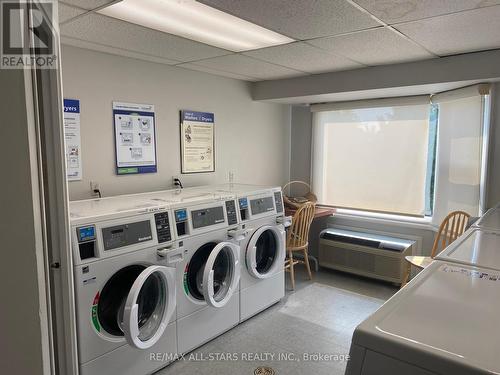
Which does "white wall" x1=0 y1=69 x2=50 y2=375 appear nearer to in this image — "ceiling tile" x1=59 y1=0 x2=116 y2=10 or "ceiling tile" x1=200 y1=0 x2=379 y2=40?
"ceiling tile" x1=59 y1=0 x2=116 y2=10

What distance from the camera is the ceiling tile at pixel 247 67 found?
121 inches

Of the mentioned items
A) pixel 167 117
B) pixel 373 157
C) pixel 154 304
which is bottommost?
pixel 154 304

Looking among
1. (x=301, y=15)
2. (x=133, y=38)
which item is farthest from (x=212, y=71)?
(x=301, y=15)

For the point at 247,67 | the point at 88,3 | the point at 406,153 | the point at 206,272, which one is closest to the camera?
the point at 88,3

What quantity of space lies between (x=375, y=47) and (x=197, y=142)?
1.77 m

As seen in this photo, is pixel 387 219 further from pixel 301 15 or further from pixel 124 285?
pixel 124 285

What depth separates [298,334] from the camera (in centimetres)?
296

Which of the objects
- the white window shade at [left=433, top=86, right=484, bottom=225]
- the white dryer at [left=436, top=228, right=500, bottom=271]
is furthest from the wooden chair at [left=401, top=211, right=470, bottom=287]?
the white dryer at [left=436, top=228, right=500, bottom=271]

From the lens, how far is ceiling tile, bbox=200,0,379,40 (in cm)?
185

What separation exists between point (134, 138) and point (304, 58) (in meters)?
1.53

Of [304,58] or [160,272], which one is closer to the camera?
[160,272]

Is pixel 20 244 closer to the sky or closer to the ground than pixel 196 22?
closer to the ground

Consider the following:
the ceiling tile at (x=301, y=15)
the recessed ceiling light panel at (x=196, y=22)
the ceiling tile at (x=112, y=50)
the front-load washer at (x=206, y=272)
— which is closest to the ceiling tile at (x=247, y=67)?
the ceiling tile at (x=112, y=50)

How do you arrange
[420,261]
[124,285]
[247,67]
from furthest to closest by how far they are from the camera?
[247,67] → [420,261] → [124,285]
